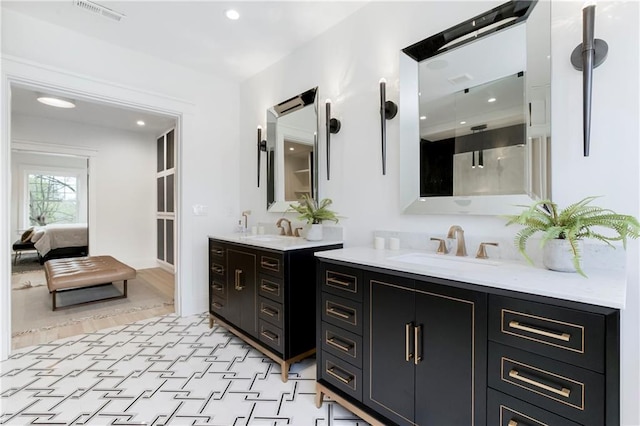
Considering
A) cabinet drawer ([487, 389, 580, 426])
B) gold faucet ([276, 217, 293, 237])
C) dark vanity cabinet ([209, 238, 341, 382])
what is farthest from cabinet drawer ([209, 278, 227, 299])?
cabinet drawer ([487, 389, 580, 426])

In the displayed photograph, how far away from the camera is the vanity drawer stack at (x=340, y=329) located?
5.13 ft

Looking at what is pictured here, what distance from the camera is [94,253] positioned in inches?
208

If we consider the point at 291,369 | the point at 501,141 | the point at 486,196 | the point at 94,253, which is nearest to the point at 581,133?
the point at 501,141

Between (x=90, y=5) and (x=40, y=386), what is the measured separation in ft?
9.03

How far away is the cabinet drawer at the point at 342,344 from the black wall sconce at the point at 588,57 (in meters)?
1.42

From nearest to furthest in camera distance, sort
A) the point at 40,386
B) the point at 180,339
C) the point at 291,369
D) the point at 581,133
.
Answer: the point at 581,133
the point at 40,386
the point at 291,369
the point at 180,339

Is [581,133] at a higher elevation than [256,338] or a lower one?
higher

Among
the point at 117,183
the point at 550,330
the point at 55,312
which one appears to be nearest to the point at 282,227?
the point at 550,330

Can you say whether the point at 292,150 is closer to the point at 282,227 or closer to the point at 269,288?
the point at 282,227

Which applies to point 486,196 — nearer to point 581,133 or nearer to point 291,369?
point 581,133

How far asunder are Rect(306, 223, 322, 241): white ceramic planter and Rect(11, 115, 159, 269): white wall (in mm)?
4832

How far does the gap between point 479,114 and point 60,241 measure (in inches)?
291

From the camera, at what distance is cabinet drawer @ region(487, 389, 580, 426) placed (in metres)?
0.96

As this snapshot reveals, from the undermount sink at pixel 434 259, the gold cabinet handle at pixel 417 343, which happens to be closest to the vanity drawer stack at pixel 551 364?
the gold cabinet handle at pixel 417 343
